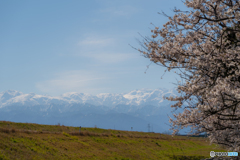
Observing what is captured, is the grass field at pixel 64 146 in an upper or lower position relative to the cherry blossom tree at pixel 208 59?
lower

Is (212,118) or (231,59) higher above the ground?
(231,59)

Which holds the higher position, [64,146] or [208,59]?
[208,59]

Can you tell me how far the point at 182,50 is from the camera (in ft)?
40.8

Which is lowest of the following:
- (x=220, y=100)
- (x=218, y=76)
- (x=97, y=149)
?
(x=97, y=149)

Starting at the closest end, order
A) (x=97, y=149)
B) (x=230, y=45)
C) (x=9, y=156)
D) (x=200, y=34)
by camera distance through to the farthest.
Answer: (x=230, y=45) → (x=200, y=34) → (x=9, y=156) → (x=97, y=149)

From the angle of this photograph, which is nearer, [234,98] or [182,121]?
[234,98]

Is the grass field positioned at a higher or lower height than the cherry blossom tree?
lower

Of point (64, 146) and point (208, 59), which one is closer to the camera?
point (208, 59)

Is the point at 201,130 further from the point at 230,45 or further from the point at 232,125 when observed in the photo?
the point at 230,45

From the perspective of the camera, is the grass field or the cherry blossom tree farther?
the grass field

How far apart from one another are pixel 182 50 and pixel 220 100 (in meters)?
3.73

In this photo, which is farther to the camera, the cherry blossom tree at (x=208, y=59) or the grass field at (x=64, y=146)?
the grass field at (x=64, y=146)

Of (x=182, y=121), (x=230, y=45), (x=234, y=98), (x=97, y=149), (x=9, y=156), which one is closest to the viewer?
(x=234, y=98)

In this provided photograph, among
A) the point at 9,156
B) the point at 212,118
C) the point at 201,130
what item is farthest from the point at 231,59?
the point at 9,156
